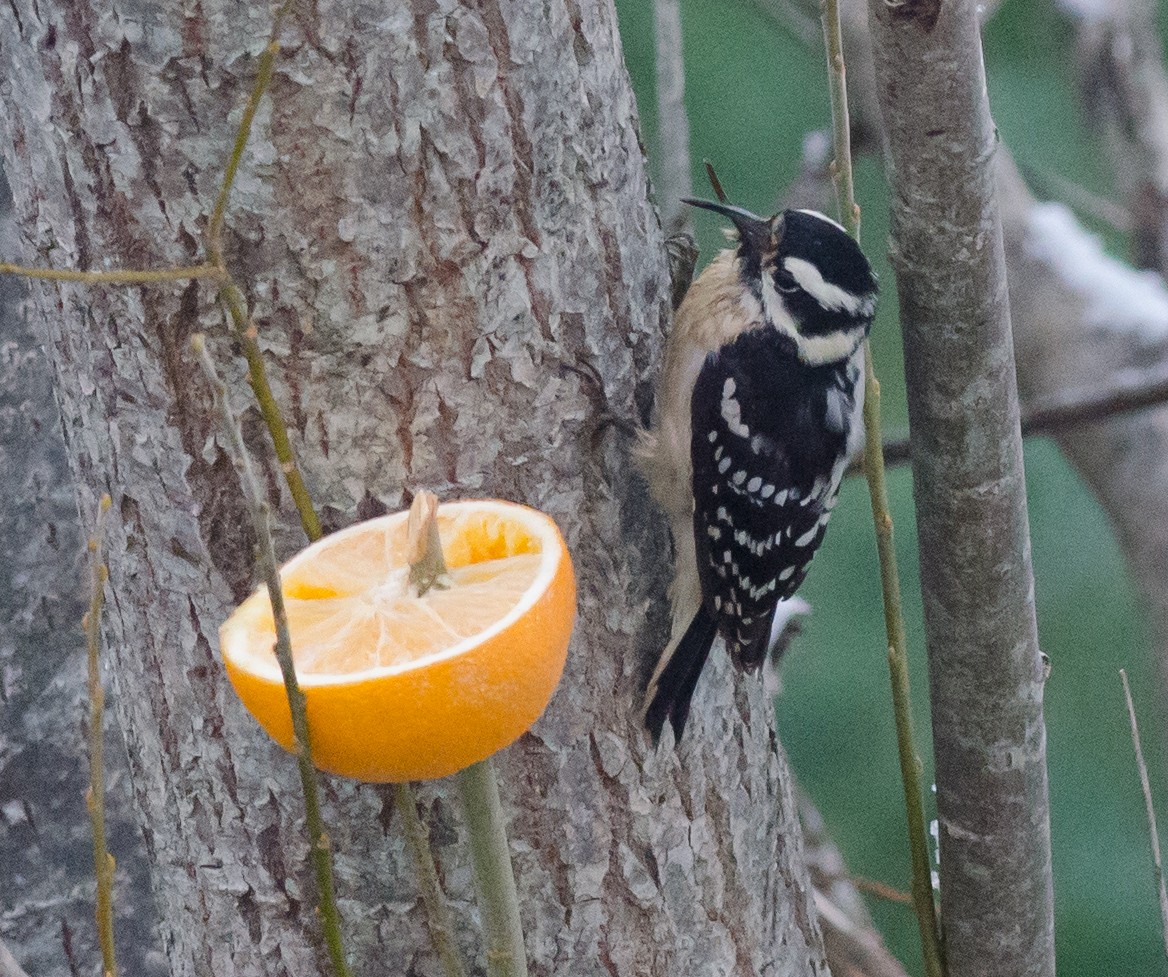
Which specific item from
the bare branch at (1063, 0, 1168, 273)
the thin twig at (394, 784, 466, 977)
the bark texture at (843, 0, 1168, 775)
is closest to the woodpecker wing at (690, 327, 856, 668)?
the thin twig at (394, 784, 466, 977)

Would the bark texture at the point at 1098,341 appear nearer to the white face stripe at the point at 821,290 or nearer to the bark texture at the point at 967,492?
the white face stripe at the point at 821,290

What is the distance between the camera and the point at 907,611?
8.90ft

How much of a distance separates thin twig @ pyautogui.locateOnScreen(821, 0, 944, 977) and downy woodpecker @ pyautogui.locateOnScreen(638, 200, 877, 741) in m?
0.12

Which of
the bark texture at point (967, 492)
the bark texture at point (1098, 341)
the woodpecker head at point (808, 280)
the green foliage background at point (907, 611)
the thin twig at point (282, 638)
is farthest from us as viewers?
the green foliage background at point (907, 611)

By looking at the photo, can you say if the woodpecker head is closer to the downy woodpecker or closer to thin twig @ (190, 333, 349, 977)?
the downy woodpecker

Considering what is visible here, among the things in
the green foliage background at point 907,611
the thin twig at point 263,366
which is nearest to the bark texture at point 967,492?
the thin twig at point 263,366

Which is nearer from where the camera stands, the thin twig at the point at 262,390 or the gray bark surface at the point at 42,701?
the thin twig at the point at 262,390

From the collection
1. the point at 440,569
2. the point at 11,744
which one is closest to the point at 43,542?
the point at 11,744

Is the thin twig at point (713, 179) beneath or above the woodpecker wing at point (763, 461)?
above

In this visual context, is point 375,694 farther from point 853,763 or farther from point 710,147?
point 853,763

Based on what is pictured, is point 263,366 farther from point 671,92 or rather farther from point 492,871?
point 671,92

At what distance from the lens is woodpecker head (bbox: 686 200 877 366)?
1.16 meters

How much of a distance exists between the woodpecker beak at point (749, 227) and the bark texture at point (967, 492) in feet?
1.14

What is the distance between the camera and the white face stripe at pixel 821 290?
46.5 inches
